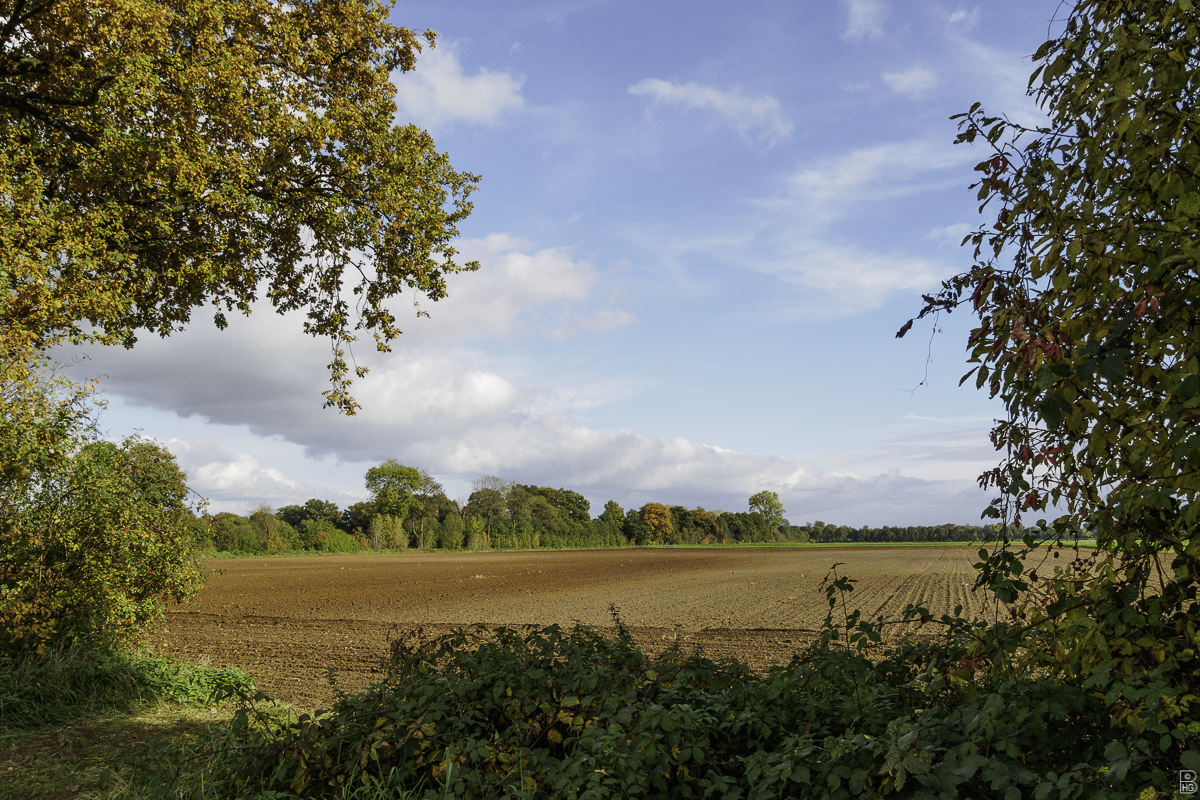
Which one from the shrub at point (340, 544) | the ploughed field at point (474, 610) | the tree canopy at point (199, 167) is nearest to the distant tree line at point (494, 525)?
the shrub at point (340, 544)

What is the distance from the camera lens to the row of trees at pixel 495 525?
7175 centimetres

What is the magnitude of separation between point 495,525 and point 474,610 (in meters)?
68.5

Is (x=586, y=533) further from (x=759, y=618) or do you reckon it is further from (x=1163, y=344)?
(x=1163, y=344)

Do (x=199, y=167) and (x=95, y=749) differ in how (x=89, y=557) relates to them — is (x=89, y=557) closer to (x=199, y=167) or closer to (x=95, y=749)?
(x=95, y=749)

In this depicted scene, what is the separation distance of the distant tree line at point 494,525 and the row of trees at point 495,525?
0.14 metres

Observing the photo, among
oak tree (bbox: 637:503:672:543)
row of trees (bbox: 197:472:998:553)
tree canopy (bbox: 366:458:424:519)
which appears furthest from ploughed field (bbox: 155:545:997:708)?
oak tree (bbox: 637:503:672:543)

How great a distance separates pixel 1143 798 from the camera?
7.30 ft

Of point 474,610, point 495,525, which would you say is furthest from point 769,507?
point 474,610

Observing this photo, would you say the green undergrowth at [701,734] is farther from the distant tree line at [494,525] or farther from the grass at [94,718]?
the distant tree line at [494,525]

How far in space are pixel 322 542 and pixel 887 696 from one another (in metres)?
→ 76.0

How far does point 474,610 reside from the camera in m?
21.3

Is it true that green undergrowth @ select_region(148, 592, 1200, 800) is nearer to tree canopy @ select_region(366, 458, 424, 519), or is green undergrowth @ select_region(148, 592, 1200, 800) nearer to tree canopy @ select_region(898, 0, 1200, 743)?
tree canopy @ select_region(898, 0, 1200, 743)

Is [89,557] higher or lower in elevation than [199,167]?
lower

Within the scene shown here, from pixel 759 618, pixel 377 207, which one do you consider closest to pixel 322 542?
pixel 759 618
